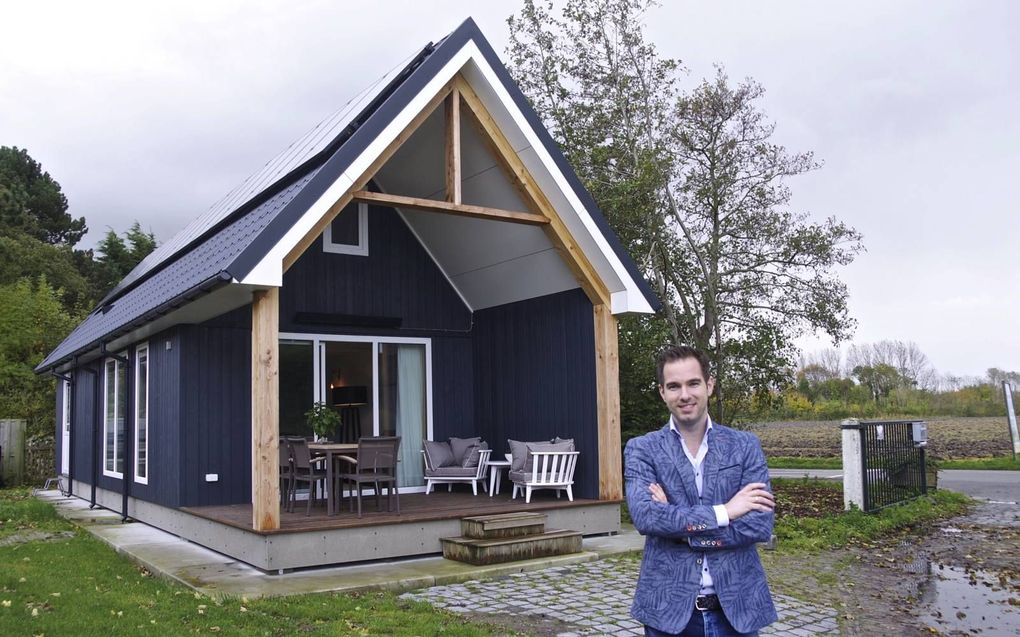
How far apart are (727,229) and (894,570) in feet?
21.5

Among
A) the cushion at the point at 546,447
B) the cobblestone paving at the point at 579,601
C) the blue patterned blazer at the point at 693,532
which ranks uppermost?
the blue patterned blazer at the point at 693,532

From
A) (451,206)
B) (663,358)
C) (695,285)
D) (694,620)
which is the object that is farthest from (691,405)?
(695,285)

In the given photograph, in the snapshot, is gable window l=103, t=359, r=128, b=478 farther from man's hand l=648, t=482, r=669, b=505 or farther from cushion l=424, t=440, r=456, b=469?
man's hand l=648, t=482, r=669, b=505

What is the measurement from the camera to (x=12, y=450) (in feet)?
55.1

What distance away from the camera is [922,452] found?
11914 mm

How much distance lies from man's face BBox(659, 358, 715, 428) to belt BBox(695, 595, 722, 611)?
479 mm

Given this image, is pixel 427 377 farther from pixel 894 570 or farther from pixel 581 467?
pixel 894 570

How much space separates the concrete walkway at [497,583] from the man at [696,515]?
283 centimetres

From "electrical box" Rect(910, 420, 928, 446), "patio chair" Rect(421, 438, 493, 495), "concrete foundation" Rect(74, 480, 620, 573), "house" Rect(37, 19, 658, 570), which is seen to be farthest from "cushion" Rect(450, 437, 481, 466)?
"electrical box" Rect(910, 420, 928, 446)

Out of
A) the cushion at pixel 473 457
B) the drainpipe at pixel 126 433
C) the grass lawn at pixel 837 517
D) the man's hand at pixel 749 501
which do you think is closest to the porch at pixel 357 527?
the cushion at pixel 473 457

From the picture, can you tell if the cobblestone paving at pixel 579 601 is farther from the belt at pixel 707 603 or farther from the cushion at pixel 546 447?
the belt at pixel 707 603

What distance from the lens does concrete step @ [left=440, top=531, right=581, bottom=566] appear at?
730 cm

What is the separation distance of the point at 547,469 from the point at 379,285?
320cm

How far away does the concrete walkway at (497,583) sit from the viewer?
5.48 meters
